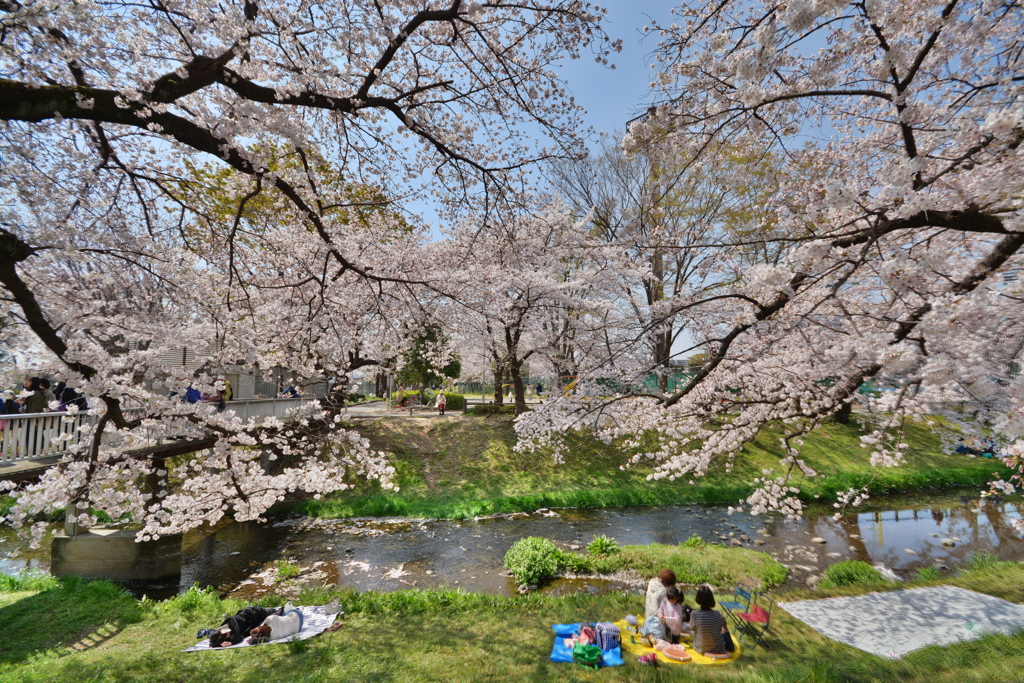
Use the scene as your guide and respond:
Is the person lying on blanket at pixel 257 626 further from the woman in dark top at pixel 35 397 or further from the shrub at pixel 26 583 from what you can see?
the woman in dark top at pixel 35 397

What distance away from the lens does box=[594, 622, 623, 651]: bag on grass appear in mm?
5504

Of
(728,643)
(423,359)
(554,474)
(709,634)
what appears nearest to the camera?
(709,634)

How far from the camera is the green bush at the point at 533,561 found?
862 centimetres

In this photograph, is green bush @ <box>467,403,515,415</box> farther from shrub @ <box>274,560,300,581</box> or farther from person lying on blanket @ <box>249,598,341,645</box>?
person lying on blanket @ <box>249,598,341,645</box>

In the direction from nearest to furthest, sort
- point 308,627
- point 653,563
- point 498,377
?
point 308,627 → point 653,563 → point 498,377

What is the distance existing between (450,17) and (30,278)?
7.34 metres

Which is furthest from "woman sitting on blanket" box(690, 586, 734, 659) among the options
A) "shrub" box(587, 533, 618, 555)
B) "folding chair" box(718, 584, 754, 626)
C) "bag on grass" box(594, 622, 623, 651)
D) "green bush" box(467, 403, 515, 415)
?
"green bush" box(467, 403, 515, 415)

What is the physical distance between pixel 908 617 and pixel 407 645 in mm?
6591

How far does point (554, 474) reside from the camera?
16.1 meters

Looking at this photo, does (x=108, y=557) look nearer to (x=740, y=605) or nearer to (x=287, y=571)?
(x=287, y=571)

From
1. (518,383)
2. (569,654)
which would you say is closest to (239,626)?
(569,654)

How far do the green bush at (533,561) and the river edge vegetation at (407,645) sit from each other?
1.18 m

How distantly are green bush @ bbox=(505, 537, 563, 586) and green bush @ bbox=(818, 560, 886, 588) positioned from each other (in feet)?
15.1

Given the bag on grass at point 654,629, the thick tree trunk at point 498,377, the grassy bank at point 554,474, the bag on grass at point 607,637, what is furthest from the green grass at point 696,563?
the thick tree trunk at point 498,377
